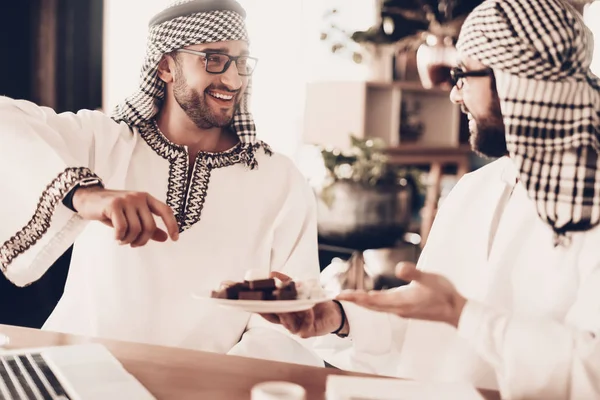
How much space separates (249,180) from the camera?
192cm

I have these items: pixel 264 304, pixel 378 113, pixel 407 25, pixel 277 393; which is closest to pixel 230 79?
pixel 264 304

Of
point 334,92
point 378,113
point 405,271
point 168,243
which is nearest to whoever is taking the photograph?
point 405,271

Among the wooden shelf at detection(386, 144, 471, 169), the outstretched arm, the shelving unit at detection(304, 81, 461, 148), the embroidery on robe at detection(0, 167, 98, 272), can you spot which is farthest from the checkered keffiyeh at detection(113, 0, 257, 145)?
the wooden shelf at detection(386, 144, 471, 169)

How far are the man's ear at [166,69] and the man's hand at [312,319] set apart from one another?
719 mm

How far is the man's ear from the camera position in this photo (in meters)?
1.92

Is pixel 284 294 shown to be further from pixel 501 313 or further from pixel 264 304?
pixel 501 313

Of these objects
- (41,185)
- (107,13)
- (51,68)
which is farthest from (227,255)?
(107,13)

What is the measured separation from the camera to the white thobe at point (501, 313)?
118cm

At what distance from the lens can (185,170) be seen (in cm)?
186

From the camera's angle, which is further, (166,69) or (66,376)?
(166,69)

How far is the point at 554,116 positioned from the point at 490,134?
0.93 feet

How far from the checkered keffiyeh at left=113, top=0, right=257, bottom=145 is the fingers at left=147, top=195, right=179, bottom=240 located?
0.60 m

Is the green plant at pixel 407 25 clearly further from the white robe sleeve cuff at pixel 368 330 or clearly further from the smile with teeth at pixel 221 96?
the white robe sleeve cuff at pixel 368 330

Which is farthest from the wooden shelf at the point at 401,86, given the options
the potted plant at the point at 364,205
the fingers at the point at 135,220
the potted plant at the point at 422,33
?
the fingers at the point at 135,220
